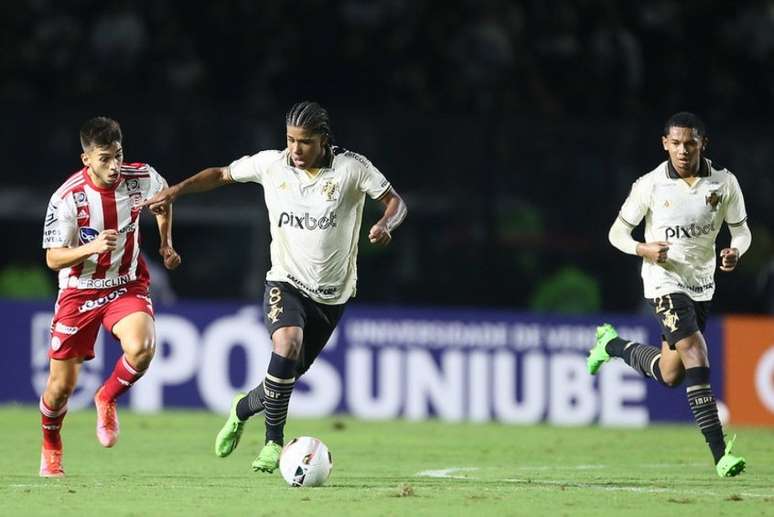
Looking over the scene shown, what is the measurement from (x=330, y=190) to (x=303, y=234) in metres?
0.32

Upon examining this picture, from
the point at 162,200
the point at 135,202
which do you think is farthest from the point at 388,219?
the point at 135,202

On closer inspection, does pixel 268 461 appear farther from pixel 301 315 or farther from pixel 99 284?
pixel 99 284

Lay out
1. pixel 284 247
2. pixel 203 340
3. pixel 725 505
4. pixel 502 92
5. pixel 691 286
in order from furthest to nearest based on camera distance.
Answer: pixel 502 92
pixel 203 340
pixel 691 286
pixel 284 247
pixel 725 505

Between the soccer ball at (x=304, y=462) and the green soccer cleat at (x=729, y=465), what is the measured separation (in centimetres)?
251

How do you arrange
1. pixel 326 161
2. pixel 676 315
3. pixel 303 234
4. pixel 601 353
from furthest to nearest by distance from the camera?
1. pixel 601 353
2. pixel 676 315
3. pixel 326 161
4. pixel 303 234

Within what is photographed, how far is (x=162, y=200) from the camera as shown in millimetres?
9641

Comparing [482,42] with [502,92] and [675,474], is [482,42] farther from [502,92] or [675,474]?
[675,474]

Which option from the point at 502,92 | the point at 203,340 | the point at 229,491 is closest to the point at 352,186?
the point at 229,491

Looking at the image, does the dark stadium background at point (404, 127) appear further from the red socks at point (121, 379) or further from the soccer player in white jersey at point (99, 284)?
the red socks at point (121, 379)

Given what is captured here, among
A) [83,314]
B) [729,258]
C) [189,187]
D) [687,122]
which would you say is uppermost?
[687,122]

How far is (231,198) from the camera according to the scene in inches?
688

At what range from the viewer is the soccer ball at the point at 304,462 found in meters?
8.99

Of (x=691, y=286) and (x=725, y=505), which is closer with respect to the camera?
(x=725, y=505)

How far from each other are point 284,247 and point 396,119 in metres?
8.00
